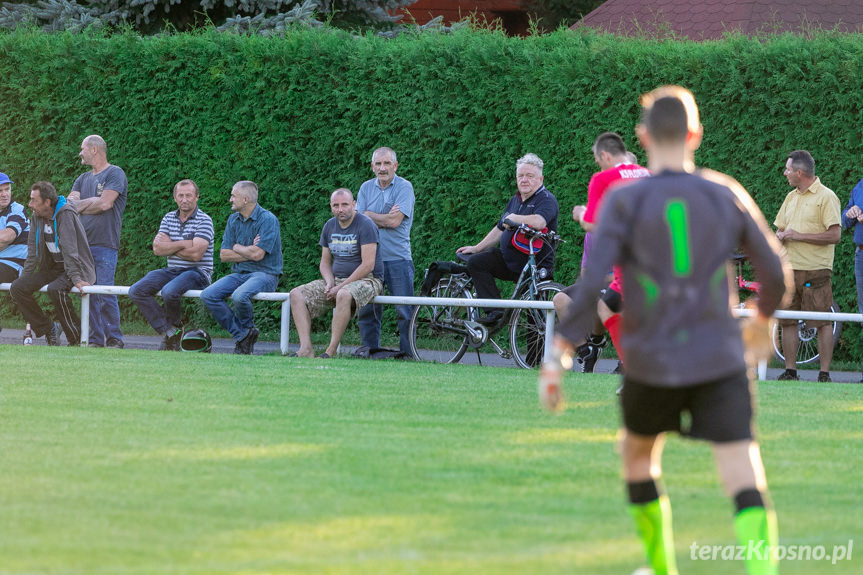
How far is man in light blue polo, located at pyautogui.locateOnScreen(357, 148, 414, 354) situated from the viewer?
44.3ft

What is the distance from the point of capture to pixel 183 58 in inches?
650

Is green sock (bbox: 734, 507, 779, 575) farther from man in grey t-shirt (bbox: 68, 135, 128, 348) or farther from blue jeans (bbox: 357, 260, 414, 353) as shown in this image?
man in grey t-shirt (bbox: 68, 135, 128, 348)

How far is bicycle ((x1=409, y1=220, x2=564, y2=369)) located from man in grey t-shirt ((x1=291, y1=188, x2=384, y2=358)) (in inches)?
Answer: 26.5

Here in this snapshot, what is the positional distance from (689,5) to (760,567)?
20.0 m

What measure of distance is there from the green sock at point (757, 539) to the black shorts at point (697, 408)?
0.80 feet

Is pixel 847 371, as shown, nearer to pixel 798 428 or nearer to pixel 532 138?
pixel 532 138

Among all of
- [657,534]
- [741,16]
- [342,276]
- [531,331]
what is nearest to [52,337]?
[342,276]

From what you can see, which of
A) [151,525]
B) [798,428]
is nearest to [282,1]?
[798,428]

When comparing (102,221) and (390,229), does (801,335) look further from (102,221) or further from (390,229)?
(102,221)

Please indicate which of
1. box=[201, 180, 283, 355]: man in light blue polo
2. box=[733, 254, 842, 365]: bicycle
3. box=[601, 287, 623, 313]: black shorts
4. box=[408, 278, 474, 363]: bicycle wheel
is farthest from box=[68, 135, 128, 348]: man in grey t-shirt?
box=[733, 254, 842, 365]: bicycle

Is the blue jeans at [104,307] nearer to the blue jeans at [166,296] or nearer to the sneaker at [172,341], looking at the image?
the blue jeans at [166,296]

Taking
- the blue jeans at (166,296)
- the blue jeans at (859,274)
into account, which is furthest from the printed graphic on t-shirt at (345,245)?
the blue jeans at (859,274)

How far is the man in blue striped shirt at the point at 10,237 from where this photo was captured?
15.1 meters

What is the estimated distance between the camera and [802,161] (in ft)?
40.1
